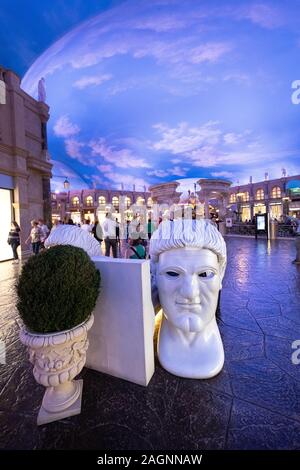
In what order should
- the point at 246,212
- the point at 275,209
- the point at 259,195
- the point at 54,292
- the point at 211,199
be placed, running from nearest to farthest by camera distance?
the point at 54,292, the point at 211,199, the point at 275,209, the point at 259,195, the point at 246,212

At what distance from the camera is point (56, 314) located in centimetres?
144

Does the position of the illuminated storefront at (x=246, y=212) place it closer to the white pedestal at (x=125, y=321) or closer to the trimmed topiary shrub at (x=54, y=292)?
the white pedestal at (x=125, y=321)

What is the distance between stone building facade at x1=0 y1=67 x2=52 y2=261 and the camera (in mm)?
9234

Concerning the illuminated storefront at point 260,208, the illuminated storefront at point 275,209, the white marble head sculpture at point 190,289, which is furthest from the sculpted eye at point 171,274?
the illuminated storefront at point 260,208

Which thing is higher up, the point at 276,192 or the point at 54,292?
the point at 276,192

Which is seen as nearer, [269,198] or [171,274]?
[171,274]

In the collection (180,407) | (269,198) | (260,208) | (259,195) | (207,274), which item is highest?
(259,195)

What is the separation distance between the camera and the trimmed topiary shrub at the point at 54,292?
1.43 metres

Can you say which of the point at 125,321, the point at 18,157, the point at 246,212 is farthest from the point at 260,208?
the point at 125,321

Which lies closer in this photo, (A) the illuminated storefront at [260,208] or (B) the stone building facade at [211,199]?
(B) the stone building facade at [211,199]

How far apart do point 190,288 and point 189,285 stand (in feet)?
0.08

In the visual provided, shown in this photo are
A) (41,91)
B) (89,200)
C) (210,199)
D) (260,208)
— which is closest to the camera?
(41,91)

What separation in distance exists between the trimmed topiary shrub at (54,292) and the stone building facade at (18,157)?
9.62 m

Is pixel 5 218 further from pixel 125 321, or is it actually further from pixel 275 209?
pixel 275 209
